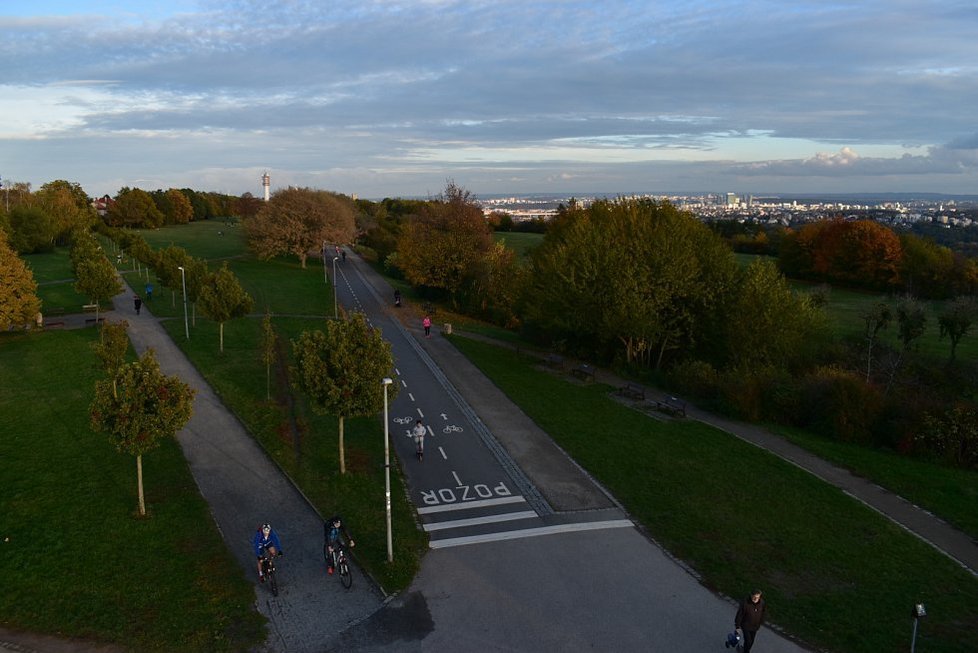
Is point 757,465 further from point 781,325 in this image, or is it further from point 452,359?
point 452,359

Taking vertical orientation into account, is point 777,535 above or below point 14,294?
below

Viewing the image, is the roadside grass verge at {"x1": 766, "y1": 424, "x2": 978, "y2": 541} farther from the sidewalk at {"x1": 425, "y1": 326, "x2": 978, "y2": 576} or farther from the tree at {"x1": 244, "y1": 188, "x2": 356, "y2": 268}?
the tree at {"x1": 244, "y1": 188, "x2": 356, "y2": 268}

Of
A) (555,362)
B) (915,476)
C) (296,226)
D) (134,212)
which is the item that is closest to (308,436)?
(555,362)

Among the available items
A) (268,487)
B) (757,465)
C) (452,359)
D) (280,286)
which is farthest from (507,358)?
(280,286)

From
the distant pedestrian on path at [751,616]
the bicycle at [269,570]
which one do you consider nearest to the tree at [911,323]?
the distant pedestrian on path at [751,616]

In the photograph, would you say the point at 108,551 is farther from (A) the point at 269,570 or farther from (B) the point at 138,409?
(A) the point at 269,570
